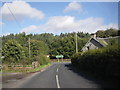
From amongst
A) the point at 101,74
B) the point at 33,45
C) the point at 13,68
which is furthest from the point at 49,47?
the point at 101,74

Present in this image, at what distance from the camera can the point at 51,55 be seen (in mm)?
114938

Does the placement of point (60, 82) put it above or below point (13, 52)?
below

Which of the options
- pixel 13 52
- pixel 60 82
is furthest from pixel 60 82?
pixel 13 52

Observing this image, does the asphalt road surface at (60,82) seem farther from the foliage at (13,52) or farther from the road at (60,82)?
the foliage at (13,52)

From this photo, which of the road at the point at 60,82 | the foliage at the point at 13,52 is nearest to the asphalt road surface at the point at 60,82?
the road at the point at 60,82

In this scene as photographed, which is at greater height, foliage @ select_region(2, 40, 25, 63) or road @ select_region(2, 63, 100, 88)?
foliage @ select_region(2, 40, 25, 63)

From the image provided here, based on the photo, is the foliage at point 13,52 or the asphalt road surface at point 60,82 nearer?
the asphalt road surface at point 60,82

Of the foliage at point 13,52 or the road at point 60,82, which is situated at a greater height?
the foliage at point 13,52

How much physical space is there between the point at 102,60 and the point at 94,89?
564 centimetres

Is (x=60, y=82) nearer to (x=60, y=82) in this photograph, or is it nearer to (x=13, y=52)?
(x=60, y=82)

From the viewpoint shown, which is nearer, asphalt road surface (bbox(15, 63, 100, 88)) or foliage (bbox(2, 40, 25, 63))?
asphalt road surface (bbox(15, 63, 100, 88))

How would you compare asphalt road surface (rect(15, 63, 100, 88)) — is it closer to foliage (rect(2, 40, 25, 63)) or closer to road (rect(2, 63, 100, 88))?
road (rect(2, 63, 100, 88))

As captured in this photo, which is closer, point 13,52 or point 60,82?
point 60,82

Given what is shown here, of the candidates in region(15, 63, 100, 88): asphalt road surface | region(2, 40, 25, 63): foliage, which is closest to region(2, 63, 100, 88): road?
region(15, 63, 100, 88): asphalt road surface
